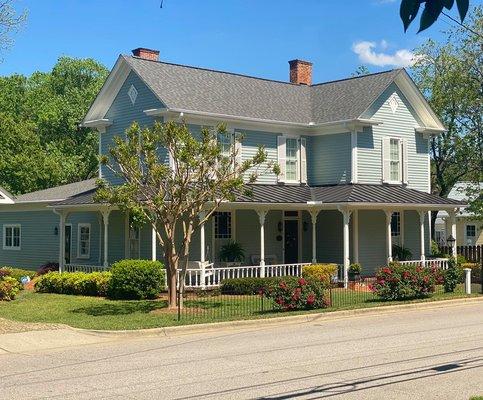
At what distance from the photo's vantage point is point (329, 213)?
3134cm

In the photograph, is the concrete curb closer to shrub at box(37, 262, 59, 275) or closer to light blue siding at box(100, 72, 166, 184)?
light blue siding at box(100, 72, 166, 184)

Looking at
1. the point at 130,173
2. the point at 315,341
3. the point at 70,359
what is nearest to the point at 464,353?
the point at 315,341

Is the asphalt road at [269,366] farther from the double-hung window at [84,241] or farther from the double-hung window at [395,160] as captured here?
the double-hung window at [84,241]

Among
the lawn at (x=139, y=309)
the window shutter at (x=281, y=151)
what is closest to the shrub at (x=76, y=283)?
the lawn at (x=139, y=309)

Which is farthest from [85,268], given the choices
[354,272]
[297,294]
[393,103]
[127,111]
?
[393,103]

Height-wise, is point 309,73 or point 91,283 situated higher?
point 309,73

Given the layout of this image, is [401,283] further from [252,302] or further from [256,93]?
[256,93]

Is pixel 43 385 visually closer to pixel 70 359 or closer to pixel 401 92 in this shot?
pixel 70 359

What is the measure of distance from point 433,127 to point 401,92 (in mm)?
2497

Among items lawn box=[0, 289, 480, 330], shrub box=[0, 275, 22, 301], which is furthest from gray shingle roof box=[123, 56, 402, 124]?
shrub box=[0, 275, 22, 301]

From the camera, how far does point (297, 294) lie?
65.4 ft

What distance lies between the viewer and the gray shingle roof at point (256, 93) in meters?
28.4

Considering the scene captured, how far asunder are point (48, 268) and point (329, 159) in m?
13.2

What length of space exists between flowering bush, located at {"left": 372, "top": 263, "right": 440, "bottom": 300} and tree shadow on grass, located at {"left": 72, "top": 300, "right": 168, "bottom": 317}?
6.83 m
